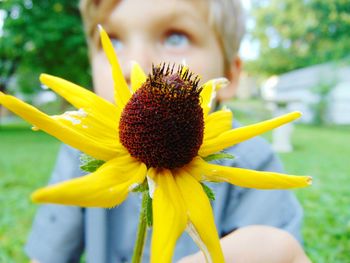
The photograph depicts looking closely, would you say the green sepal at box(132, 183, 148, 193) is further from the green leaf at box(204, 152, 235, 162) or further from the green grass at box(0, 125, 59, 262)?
the green grass at box(0, 125, 59, 262)

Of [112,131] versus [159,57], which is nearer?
[112,131]

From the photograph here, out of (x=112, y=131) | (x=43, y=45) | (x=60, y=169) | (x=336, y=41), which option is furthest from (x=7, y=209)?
(x=336, y=41)

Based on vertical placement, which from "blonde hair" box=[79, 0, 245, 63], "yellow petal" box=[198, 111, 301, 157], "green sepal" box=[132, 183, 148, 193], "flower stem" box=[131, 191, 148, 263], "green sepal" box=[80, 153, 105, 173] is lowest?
"flower stem" box=[131, 191, 148, 263]

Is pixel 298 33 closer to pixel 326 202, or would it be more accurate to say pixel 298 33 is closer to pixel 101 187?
pixel 326 202

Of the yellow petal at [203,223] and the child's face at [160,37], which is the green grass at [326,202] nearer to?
the child's face at [160,37]

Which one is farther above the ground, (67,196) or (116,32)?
(116,32)

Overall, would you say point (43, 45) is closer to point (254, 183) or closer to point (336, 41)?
point (254, 183)

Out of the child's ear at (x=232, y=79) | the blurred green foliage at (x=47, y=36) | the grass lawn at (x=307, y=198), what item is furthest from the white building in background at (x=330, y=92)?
the child's ear at (x=232, y=79)

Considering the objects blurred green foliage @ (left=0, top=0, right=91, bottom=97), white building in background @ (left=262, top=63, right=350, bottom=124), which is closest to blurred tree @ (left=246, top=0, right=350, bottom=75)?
white building in background @ (left=262, top=63, right=350, bottom=124)
